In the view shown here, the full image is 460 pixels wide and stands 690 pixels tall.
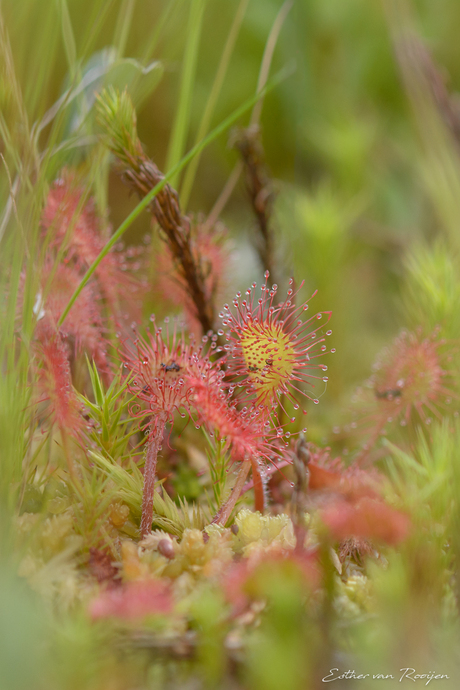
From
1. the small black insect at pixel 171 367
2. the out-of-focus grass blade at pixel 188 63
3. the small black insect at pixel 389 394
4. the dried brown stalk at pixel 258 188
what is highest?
the out-of-focus grass blade at pixel 188 63

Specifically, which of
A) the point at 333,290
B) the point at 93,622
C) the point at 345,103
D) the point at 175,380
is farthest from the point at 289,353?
the point at 345,103

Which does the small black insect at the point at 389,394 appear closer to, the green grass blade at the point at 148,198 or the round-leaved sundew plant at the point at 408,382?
the round-leaved sundew plant at the point at 408,382

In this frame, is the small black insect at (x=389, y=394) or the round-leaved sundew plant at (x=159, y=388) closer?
the round-leaved sundew plant at (x=159, y=388)

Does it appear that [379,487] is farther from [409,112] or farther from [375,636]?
[409,112]

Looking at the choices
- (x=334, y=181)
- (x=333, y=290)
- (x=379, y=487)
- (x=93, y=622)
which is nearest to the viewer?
(x=93, y=622)
